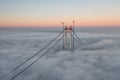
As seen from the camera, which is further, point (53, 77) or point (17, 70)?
point (17, 70)

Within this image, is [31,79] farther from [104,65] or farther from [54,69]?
[104,65]

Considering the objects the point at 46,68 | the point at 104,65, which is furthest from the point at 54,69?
the point at 104,65

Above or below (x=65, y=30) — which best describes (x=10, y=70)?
below

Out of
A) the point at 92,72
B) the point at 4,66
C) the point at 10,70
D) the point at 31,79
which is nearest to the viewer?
the point at 31,79

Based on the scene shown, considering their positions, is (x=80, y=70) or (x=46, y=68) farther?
(x=46, y=68)

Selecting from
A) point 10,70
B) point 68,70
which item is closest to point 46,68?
point 68,70

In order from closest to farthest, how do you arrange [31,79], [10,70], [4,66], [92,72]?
1. [31,79]
2. [92,72]
3. [10,70]
4. [4,66]

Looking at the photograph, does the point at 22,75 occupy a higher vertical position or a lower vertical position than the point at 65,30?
lower

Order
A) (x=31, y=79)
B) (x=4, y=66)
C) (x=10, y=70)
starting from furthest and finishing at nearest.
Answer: (x=4, y=66) < (x=10, y=70) < (x=31, y=79)

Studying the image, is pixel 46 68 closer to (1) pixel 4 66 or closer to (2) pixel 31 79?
(2) pixel 31 79
